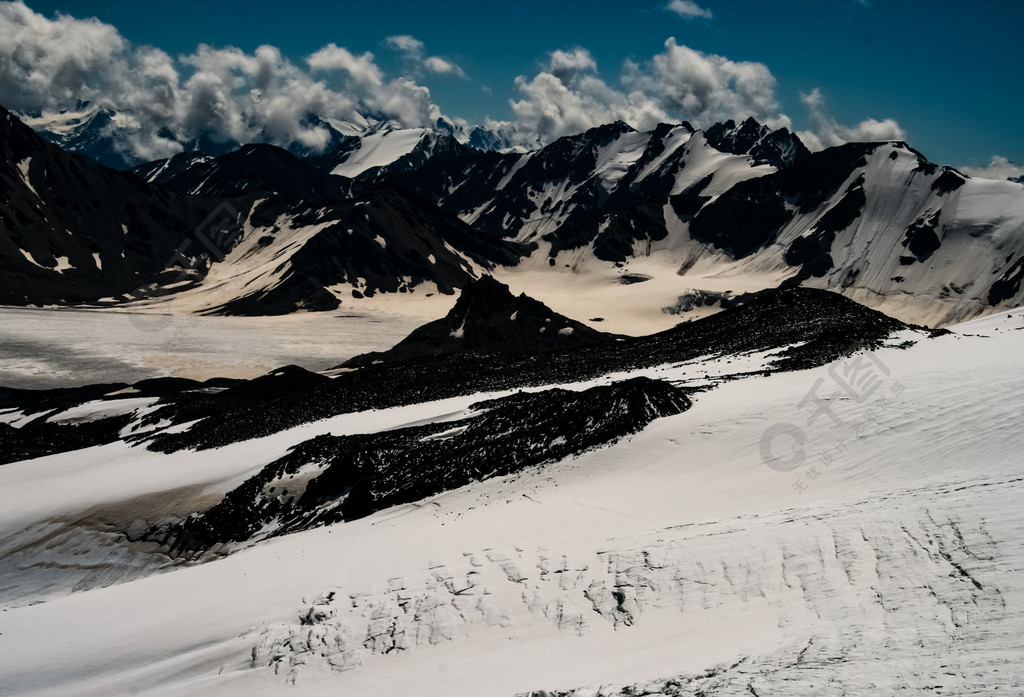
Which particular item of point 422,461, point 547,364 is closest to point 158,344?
point 547,364

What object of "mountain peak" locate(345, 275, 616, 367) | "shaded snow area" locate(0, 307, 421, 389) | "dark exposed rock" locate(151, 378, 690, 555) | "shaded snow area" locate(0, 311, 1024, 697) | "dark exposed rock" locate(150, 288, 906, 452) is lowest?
"shaded snow area" locate(0, 311, 1024, 697)

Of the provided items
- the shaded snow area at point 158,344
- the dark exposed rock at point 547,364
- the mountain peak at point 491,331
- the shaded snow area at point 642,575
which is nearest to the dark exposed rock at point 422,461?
the shaded snow area at point 642,575

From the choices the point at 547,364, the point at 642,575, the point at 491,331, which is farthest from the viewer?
the point at 491,331

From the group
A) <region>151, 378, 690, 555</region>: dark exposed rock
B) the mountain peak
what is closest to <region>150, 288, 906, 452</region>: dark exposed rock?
<region>151, 378, 690, 555</region>: dark exposed rock

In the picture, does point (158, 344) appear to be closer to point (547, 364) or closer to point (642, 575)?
point (547, 364)

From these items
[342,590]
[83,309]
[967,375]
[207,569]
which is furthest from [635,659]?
[83,309]

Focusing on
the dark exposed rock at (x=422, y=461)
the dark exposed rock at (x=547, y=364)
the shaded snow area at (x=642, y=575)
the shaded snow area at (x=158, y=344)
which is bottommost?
the shaded snow area at (x=642, y=575)

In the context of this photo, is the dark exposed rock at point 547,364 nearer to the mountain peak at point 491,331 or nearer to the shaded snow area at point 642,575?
the shaded snow area at point 642,575

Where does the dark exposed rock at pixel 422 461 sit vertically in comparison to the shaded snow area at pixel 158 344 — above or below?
below

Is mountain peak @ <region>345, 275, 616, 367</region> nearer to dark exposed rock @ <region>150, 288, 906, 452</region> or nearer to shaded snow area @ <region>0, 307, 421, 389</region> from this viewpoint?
shaded snow area @ <region>0, 307, 421, 389</region>

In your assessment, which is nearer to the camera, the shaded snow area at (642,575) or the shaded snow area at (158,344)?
the shaded snow area at (642,575)
